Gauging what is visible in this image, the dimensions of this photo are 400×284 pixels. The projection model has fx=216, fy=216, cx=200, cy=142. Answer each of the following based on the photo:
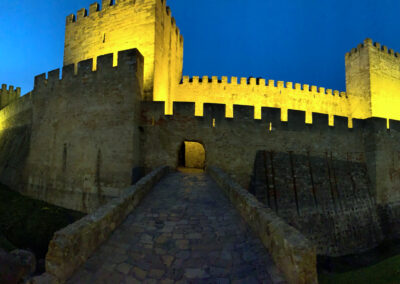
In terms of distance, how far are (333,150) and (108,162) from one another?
10382 mm

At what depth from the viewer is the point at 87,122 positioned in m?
9.70

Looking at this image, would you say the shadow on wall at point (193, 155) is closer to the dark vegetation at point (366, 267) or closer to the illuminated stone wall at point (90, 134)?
the illuminated stone wall at point (90, 134)

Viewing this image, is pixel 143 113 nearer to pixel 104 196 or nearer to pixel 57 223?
pixel 104 196

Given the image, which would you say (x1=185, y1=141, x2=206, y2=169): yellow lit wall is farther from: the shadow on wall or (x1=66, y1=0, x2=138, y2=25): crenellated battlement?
(x1=66, y1=0, x2=138, y2=25): crenellated battlement

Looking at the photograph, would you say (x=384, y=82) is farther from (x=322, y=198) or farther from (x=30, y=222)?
(x=30, y=222)

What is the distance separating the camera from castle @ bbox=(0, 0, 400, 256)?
353 inches

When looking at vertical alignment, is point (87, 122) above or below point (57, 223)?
above

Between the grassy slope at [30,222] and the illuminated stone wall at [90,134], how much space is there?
63cm

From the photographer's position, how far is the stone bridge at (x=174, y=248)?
281 cm

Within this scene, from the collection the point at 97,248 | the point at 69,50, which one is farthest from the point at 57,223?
the point at 69,50

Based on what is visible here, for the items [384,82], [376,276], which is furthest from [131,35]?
[384,82]

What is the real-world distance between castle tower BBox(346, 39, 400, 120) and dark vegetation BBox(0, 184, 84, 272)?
22.0 m

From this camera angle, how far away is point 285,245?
9.09 feet

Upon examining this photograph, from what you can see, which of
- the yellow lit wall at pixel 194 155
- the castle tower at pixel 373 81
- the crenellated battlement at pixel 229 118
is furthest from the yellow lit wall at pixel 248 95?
the crenellated battlement at pixel 229 118
